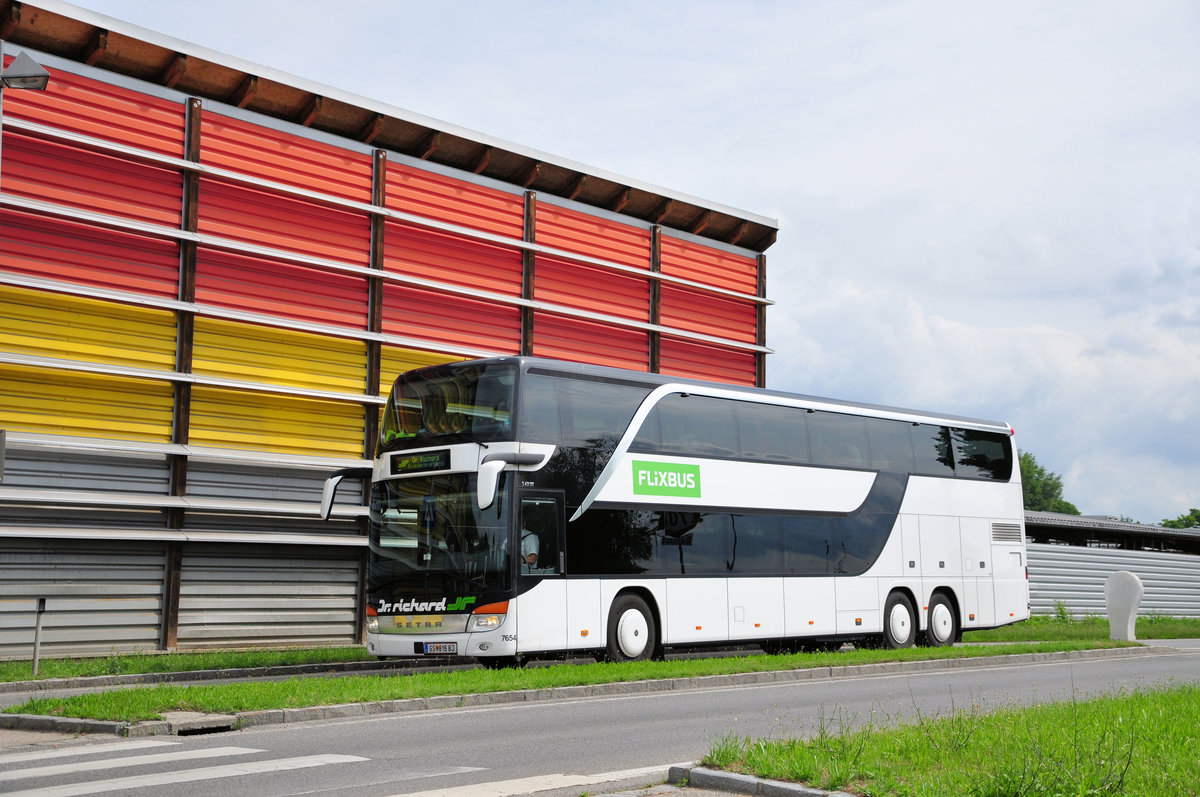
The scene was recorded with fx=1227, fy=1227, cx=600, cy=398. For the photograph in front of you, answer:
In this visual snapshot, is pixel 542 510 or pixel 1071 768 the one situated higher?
pixel 542 510

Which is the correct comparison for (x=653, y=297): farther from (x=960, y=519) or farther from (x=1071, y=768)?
(x=1071, y=768)

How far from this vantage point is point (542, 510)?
1659 centimetres

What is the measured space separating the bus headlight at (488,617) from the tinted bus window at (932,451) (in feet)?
31.8

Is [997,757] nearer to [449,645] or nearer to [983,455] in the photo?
[449,645]

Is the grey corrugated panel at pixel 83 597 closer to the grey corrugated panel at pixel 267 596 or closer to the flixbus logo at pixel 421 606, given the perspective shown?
the grey corrugated panel at pixel 267 596

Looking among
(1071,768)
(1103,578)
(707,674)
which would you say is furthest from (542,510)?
(1103,578)

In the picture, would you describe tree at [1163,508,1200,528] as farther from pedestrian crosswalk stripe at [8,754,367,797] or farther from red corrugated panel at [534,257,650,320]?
pedestrian crosswalk stripe at [8,754,367,797]

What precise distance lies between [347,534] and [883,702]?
43.2 feet

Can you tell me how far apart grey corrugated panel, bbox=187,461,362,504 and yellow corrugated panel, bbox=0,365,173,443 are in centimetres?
95

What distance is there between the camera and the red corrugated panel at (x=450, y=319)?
2458 cm

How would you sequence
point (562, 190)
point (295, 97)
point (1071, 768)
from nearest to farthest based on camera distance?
point (1071, 768), point (295, 97), point (562, 190)

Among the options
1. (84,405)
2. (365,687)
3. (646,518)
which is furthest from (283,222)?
(365,687)

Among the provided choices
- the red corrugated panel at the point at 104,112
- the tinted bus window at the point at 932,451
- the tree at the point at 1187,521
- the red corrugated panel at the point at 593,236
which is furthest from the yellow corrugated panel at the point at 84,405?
the tree at the point at 1187,521

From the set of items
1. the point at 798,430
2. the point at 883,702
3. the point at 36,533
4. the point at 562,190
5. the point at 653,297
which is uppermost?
the point at 562,190
